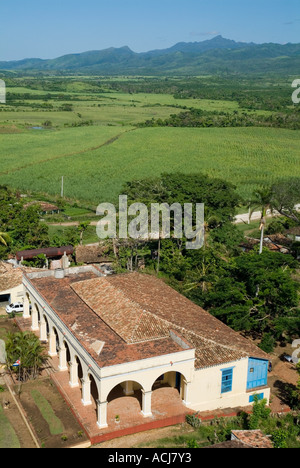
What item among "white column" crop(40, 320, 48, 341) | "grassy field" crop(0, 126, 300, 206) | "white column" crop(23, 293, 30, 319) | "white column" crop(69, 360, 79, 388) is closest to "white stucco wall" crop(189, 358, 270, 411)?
Result: "white column" crop(69, 360, 79, 388)

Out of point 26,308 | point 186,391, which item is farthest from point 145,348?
point 26,308

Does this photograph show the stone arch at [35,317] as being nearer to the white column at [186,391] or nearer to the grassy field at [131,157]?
the white column at [186,391]

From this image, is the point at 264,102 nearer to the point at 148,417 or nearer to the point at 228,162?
the point at 228,162

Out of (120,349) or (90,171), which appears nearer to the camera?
(120,349)

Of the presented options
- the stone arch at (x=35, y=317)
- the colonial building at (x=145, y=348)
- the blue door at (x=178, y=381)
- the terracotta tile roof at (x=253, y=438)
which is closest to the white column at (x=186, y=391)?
the colonial building at (x=145, y=348)

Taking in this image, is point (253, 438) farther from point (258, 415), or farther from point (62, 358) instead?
point (62, 358)

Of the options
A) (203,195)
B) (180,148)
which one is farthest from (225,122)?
(203,195)
